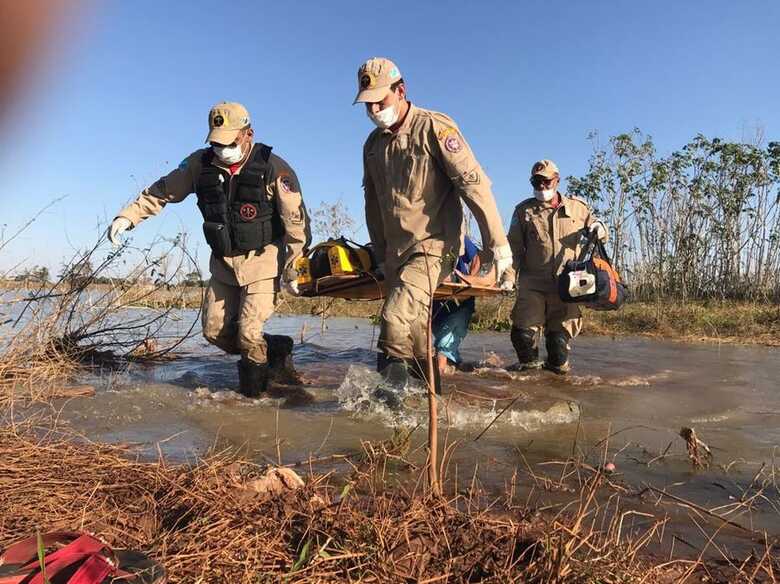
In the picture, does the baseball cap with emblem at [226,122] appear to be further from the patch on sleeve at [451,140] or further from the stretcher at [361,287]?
the patch on sleeve at [451,140]

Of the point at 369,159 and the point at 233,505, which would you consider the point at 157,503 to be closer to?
the point at 233,505

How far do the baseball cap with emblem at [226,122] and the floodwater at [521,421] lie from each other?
74.0 inches

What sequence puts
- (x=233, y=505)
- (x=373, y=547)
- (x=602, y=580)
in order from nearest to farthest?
(x=602, y=580), (x=373, y=547), (x=233, y=505)

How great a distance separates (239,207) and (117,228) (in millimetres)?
1021

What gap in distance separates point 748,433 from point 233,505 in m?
2.98

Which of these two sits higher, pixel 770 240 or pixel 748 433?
pixel 770 240

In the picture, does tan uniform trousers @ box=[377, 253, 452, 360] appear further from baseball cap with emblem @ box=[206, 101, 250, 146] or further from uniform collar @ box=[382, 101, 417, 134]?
baseball cap with emblem @ box=[206, 101, 250, 146]

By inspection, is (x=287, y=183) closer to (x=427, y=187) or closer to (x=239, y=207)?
(x=239, y=207)

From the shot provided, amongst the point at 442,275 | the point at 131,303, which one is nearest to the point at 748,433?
the point at 442,275

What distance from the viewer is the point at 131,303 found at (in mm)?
6035

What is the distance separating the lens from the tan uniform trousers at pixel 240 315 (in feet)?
15.1

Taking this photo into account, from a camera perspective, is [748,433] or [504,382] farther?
[504,382]

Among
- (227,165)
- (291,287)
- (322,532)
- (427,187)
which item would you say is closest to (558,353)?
(427,187)

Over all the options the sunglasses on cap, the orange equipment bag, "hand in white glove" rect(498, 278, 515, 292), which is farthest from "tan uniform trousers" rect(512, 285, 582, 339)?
"hand in white glove" rect(498, 278, 515, 292)
